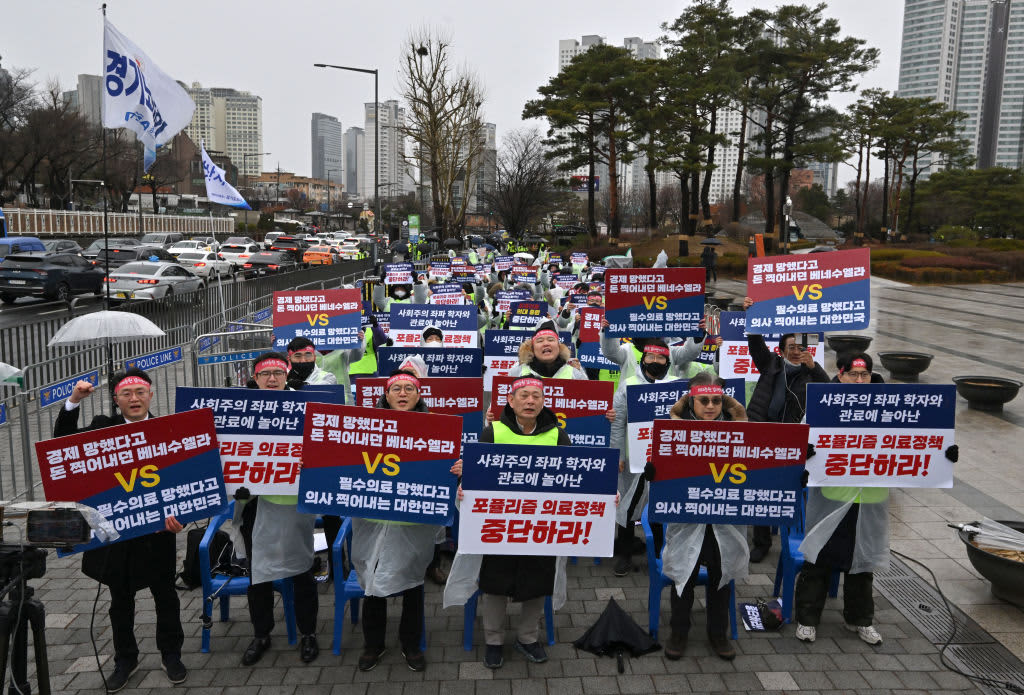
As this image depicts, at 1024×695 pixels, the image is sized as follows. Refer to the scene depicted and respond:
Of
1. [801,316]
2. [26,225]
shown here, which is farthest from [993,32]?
[801,316]

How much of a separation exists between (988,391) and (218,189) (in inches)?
520

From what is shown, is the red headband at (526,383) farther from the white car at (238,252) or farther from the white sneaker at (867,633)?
the white car at (238,252)

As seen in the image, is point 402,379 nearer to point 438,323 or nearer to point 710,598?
point 710,598

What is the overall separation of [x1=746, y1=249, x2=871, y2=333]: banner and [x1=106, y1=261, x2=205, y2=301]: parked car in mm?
20482

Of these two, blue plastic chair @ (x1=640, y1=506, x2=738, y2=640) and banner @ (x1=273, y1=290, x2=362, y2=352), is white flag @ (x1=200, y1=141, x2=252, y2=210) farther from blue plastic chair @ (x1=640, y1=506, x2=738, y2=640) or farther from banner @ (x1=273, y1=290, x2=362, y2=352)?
blue plastic chair @ (x1=640, y1=506, x2=738, y2=640)

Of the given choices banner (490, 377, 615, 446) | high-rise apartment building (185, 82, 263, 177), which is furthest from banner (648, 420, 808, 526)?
high-rise apartment building (185, 82, 263, 177)

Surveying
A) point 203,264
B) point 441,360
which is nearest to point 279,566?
point 441,360

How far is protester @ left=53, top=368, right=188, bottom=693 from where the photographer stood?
466cm

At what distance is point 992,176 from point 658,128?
106ft

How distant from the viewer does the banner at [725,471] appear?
4906mm

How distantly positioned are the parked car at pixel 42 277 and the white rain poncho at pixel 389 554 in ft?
75.8

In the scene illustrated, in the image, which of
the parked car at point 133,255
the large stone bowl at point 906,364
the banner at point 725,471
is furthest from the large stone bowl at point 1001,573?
the parked car at point 133,255

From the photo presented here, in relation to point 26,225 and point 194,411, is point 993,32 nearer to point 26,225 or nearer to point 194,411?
point 26,225

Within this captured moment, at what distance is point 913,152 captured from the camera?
55.8 metres
